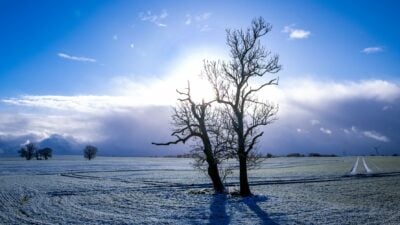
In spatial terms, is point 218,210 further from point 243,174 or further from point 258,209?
point 243,174

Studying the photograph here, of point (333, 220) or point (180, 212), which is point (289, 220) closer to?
point (333, 220)

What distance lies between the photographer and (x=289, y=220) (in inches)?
760

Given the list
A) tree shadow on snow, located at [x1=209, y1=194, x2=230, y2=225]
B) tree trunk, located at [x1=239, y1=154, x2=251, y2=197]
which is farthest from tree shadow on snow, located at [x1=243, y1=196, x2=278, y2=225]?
tree shadow on snow, located at [x1=209, y1=194, x2=230, y2=225]

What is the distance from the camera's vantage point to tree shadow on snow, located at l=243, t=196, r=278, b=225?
1914 cm

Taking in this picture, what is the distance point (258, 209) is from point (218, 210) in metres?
2.33

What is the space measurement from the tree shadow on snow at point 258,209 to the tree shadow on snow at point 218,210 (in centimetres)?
159

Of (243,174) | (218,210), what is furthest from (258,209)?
(243,174)

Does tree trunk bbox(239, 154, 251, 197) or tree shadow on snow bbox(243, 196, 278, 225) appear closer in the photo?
tree shadow on snow bbox(243, 196, 278, 225)

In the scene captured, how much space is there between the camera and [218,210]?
22797 mm

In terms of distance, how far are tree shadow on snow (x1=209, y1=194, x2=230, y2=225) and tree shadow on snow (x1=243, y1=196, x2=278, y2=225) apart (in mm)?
1585

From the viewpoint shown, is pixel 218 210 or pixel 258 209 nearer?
pixel 218 210

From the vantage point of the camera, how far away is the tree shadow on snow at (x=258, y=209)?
1914 centimetres

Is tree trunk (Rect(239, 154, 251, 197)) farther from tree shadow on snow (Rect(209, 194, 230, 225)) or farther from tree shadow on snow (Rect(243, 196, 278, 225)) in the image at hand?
tree shadow on snow (Rect(209, 194, 230, 225))

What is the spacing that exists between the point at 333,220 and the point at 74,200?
58.5ft
